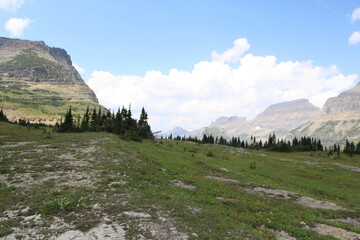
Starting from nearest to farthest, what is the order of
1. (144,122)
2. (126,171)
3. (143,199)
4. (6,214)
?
(6,214) → (143,199) → (126,171) → (144,122)

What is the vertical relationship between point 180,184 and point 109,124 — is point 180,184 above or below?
below

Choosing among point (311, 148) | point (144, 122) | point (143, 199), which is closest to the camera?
point (143, 199)

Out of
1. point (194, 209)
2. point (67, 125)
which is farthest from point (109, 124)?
point (194, 209)

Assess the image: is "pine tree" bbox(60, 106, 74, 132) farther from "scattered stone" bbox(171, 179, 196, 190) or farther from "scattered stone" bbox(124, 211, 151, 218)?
"scattered stone" bbox(124, 211, 151, 218)

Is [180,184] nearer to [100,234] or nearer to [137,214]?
[137,214]

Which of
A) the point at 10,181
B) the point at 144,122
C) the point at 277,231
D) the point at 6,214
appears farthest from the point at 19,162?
the point at 144,122

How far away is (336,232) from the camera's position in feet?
52.5

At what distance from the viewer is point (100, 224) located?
40.7 ft

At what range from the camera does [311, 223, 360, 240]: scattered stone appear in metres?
15.1

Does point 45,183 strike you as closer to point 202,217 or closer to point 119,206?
point 119,206

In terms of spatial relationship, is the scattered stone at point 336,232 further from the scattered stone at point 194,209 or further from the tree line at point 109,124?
the tree line at point 109,124

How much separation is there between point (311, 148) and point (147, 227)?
7961 inches

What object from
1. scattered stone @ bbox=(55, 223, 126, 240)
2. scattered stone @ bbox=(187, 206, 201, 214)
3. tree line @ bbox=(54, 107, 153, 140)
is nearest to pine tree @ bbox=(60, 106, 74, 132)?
tree line @ bbox=(54, 107, 153, 140)

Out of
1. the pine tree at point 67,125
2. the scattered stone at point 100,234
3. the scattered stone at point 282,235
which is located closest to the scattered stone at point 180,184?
the scattered stone at point 282,235
